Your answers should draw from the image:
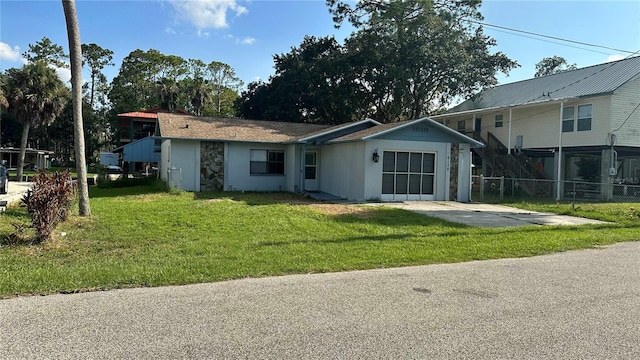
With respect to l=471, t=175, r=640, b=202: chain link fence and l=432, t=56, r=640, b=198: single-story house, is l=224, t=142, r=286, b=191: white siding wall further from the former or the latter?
l=432, t=56, r=640, b=198: single-story house

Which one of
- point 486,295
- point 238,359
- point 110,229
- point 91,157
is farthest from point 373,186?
point 91,157

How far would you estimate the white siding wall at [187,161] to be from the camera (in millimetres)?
19188

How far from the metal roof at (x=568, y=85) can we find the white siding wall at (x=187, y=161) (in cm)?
1686

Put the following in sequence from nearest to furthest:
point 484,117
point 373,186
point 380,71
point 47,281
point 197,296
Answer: point 197,296, point 47,281, point 373,186, point 484,117, point 380,71

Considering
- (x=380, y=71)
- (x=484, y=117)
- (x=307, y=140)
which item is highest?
(x=380, y=71)

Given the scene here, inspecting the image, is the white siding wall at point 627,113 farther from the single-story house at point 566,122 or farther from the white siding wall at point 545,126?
the white siding wall at point 545,126

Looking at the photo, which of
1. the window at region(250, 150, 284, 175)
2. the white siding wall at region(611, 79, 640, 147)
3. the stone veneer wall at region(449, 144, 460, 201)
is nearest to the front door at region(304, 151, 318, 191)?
the window at region(250, 150, 284, 175)

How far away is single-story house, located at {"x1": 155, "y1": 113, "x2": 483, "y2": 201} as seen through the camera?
1673 centimetres

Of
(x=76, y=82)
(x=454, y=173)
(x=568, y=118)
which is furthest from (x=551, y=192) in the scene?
(x=76, y=82)

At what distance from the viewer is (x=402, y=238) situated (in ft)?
30.2

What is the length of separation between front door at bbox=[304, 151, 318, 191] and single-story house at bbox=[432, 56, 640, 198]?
36.2ft

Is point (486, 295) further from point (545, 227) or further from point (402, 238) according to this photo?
point (545, 227)

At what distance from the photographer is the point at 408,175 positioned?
56.4 ft

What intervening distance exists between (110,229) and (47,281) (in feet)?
13.1
